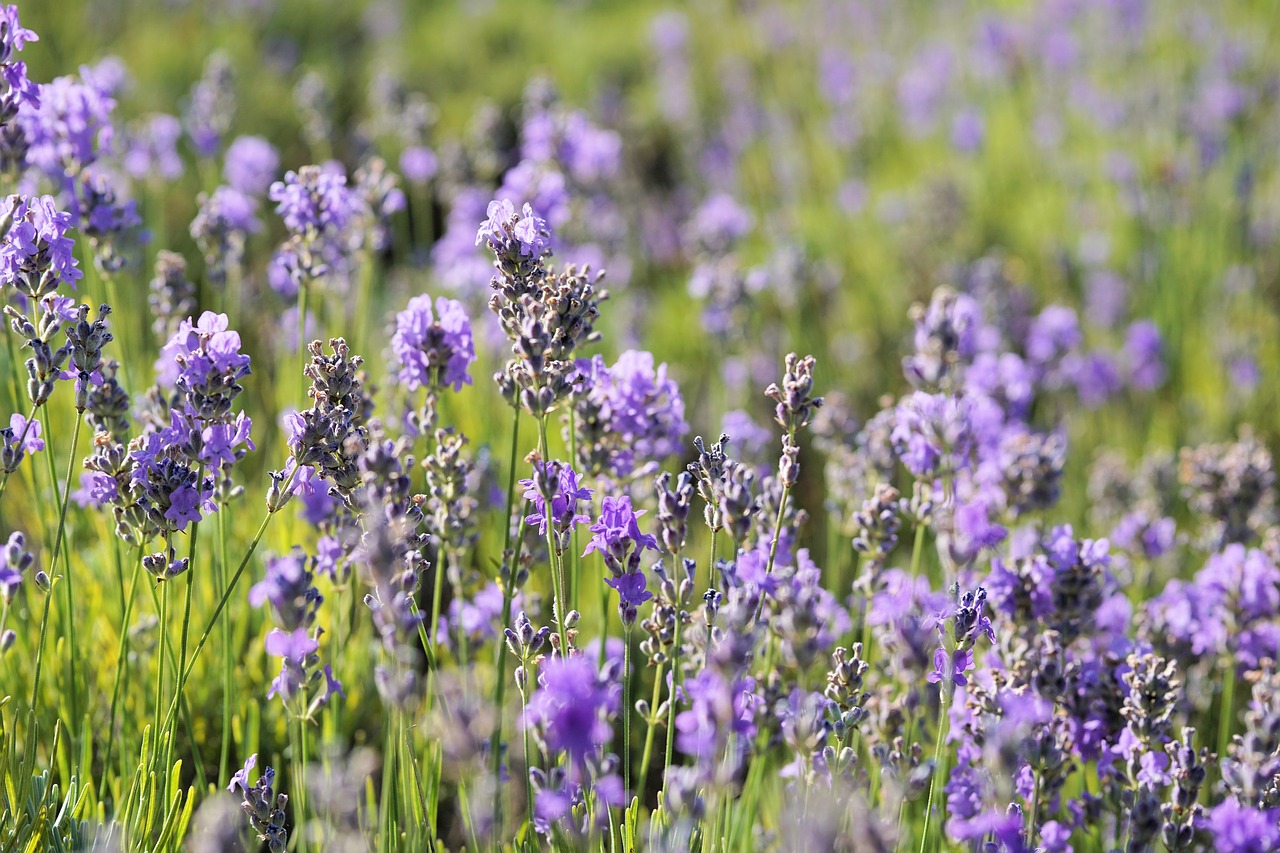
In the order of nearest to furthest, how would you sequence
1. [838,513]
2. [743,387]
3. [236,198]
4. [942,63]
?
[838,513] → [236,198] → [743,387] → [942,63]

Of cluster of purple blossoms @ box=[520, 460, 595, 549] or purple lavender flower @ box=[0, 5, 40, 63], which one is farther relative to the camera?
purple lavender flower @ box=[0, 5, 40, 63]

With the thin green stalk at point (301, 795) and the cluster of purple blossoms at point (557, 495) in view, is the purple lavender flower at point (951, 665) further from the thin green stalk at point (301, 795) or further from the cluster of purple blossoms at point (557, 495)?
the thin green stalk at point (301, 795)

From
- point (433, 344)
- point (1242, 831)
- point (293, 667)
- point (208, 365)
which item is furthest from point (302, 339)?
point (1242, 831)

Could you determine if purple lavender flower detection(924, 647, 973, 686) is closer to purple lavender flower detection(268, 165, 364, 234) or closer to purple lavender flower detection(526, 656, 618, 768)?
purple lavender flower detection(526, 656, 618, 768)

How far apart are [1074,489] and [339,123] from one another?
5525 millimetres

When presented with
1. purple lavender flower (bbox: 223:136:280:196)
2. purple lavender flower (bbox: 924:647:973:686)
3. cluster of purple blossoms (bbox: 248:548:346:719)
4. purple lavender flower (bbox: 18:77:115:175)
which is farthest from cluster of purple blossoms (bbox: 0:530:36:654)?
purple lavender flower (bbox: 223:136:280:196)

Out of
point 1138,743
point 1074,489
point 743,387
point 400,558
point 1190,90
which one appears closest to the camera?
point 400,558

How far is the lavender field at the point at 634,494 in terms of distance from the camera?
169cm

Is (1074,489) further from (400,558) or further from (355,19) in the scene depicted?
(355,19)

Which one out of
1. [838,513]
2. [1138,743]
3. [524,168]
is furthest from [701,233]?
[1138,743]

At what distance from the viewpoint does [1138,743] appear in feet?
6.36

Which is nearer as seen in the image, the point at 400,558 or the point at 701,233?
the point at 400,558

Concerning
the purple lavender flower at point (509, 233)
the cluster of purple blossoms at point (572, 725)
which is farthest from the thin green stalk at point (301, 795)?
the purple lavender flower at point (509, 233)

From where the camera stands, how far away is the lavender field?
1.69 metres
